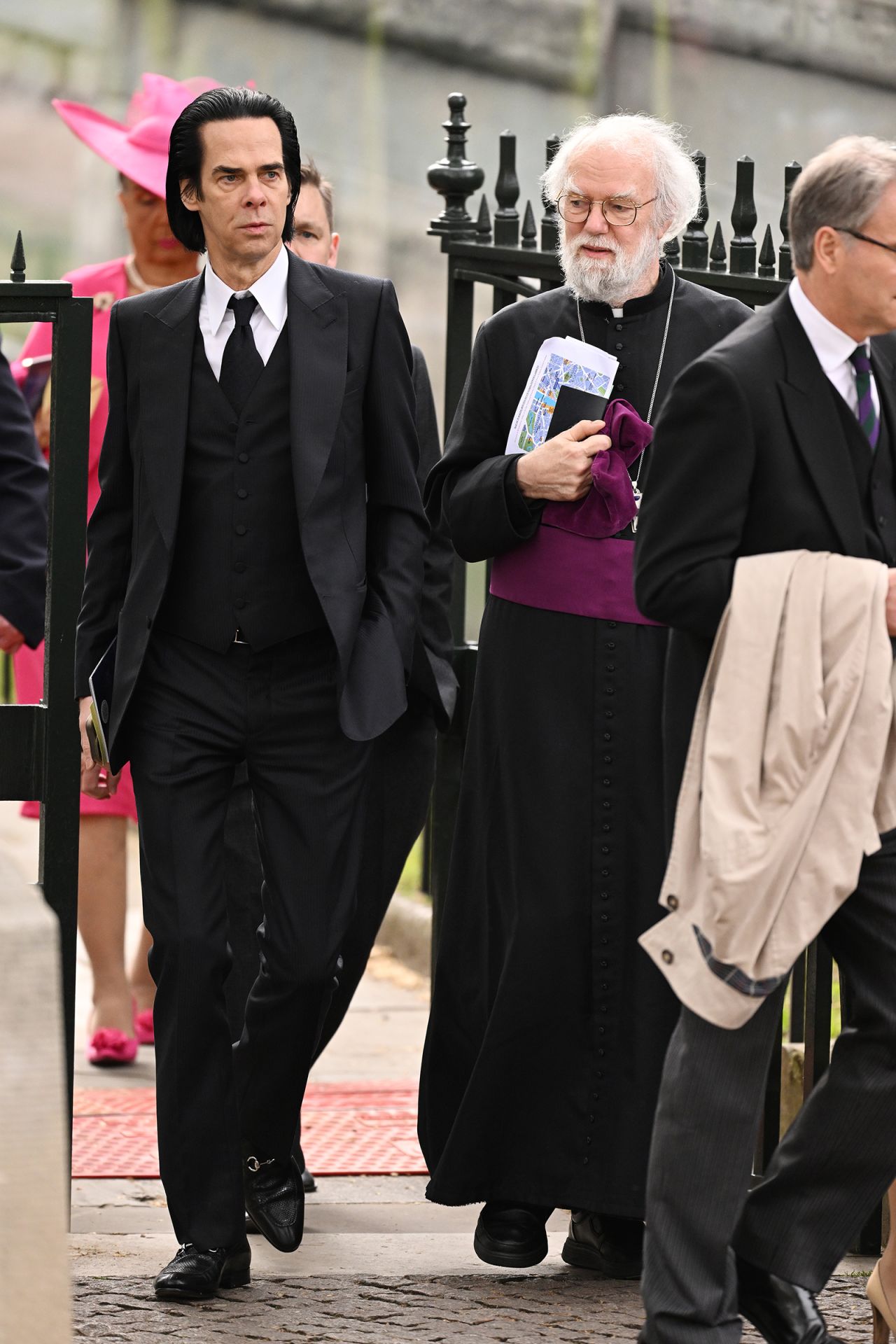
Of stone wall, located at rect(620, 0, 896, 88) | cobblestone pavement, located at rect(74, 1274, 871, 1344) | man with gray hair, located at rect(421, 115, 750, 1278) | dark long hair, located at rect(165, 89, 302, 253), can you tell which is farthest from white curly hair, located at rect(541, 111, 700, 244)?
stone wall, located at rect(620, 0, 896, 88)

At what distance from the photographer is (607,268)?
4621 mm

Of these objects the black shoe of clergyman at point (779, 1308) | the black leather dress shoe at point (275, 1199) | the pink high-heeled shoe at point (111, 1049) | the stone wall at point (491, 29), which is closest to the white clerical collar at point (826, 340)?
the black shoe of clergyman at point (779, 1308)

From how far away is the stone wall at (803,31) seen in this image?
1136cm

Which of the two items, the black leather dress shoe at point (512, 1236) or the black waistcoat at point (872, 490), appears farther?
the black leather dress shoe at point (512, 1236)

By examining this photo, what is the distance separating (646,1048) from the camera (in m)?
4.68

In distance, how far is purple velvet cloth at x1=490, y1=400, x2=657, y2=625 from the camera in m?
4.57

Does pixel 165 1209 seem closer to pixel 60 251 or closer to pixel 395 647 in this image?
pixel 395 647

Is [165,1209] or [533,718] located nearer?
[533,718]

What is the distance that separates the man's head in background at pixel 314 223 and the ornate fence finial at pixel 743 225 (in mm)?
1016

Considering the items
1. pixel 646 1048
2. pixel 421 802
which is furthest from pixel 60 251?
→ pixel 646 1048

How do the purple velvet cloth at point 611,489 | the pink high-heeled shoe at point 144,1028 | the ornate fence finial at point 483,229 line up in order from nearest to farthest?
the purple velvet cloth at point 611,489 < the ornate fence finial at point 483,229 < the pink high-heeled shoe at point 144,1028

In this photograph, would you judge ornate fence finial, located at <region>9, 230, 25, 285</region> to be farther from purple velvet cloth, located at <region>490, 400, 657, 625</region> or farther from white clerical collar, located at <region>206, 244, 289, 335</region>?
purple velvet cloth, located at <region>490, 400, 657, 625</region>

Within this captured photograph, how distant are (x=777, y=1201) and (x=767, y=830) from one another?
66 cm

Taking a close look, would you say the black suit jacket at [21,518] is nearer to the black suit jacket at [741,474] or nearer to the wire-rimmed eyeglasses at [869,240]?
the black suit jacket at [741,474]
